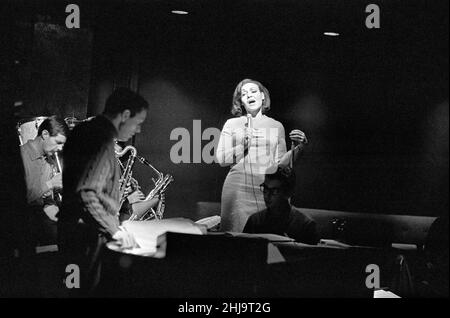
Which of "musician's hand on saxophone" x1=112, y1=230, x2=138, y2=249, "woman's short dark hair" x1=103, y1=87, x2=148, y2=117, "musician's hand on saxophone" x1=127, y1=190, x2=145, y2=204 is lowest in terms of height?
"musician's hand on saxophone" x1=112, y1=230, x2=138, y2=249

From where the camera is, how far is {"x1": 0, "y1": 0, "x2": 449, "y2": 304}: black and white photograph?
2.71 metres

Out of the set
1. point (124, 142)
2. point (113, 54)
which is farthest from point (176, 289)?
point (113, 54)

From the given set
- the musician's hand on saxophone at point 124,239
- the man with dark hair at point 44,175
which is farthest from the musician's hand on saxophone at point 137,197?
the man with dark hair at point 44,175

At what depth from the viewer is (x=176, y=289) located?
270cm

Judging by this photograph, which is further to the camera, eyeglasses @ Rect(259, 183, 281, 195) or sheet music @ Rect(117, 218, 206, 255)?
eyeglasses @ Rect(259, 183, 281, 195)

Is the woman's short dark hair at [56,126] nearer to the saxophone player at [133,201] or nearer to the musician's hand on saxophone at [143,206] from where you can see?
the saxophone player at [133,201]

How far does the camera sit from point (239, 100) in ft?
9.00

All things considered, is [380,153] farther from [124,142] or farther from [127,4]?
[127,4]

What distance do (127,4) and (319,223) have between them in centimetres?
128

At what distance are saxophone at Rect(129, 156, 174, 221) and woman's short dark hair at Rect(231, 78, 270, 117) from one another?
1.34 ft

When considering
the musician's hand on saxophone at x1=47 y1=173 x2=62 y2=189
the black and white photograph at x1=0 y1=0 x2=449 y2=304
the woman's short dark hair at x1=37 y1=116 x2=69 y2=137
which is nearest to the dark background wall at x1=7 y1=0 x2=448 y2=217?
the black and white photograph at x1=0 y1=0 x2=449 y2=304

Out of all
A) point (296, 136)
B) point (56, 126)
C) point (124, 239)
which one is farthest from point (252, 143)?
point (56, 126)

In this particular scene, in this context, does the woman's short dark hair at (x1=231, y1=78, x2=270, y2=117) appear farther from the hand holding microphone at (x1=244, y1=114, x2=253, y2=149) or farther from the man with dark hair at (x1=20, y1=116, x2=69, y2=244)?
the man with dark hair at (x1=20, y1=116, x2=69, y2=244)

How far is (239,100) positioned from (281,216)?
1.77 ft
